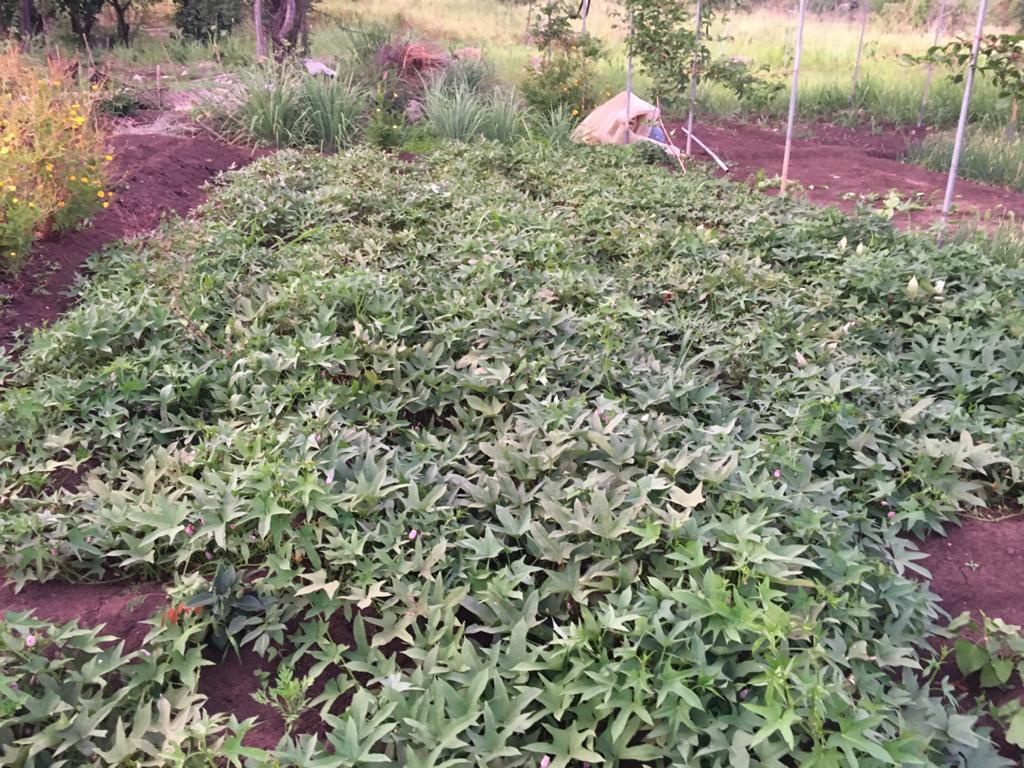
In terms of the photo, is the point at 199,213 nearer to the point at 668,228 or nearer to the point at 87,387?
the point at 87,387

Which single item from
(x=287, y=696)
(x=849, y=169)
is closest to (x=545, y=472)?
(x=287, y=696)

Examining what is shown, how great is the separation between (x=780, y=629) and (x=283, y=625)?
1.17m

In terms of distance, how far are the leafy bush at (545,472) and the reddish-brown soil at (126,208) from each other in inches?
10.6

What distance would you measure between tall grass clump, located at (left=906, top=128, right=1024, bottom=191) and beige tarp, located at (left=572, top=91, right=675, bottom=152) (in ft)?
9.10

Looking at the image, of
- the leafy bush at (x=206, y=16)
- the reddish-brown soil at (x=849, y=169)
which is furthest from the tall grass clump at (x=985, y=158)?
the leafy bush at (x=206, y=16)

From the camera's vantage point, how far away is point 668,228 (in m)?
4.73

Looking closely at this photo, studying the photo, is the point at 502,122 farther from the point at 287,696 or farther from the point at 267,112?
the point at 287,696

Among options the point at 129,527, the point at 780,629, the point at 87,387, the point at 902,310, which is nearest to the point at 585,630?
the point at 780,629

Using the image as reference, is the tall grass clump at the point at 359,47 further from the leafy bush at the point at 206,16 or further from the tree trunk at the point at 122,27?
the tree trunk at the point at 122,27

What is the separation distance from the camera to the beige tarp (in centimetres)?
848

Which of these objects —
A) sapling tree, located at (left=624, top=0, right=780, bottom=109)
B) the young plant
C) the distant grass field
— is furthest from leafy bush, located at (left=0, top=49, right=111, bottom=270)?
the distant grass field

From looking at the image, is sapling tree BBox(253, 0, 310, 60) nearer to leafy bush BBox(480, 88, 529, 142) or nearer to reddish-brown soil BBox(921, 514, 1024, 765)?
leafy bush BBox(480, 88, 529, 142)

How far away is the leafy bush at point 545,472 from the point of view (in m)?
1.69

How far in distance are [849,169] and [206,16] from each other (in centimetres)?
1454
